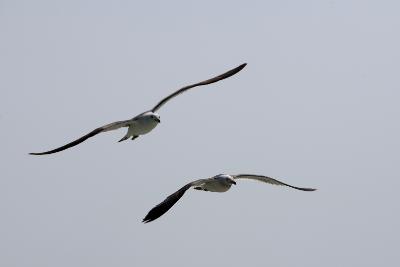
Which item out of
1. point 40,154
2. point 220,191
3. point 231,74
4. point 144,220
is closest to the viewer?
point 144,220

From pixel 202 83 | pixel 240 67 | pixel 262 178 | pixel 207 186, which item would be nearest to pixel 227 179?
pixel 207 186

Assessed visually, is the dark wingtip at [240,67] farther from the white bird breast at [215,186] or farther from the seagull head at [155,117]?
the white bird breast at [215,186]

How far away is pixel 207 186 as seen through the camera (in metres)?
33.9

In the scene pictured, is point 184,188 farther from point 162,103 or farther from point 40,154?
point 162,103

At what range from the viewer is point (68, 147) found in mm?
29266

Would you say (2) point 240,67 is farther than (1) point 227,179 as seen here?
Yes

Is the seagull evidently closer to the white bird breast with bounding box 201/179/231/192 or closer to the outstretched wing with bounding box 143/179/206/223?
the white bird breast with bounding box 201/179/231/192

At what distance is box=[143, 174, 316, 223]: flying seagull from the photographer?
2638 cm

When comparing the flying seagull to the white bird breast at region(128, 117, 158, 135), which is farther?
the white bird breast at region(128, 117, 158, 135)

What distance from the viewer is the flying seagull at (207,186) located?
2638cm

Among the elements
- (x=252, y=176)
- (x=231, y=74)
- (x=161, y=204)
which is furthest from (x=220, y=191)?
(x=161, y=204)

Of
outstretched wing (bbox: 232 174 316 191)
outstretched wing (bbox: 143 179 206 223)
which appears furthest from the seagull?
outstretched wing (bbox: 143 179 206 223)

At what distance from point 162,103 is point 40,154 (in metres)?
8.88

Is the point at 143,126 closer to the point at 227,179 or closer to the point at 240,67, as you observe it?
the point at 227,179
